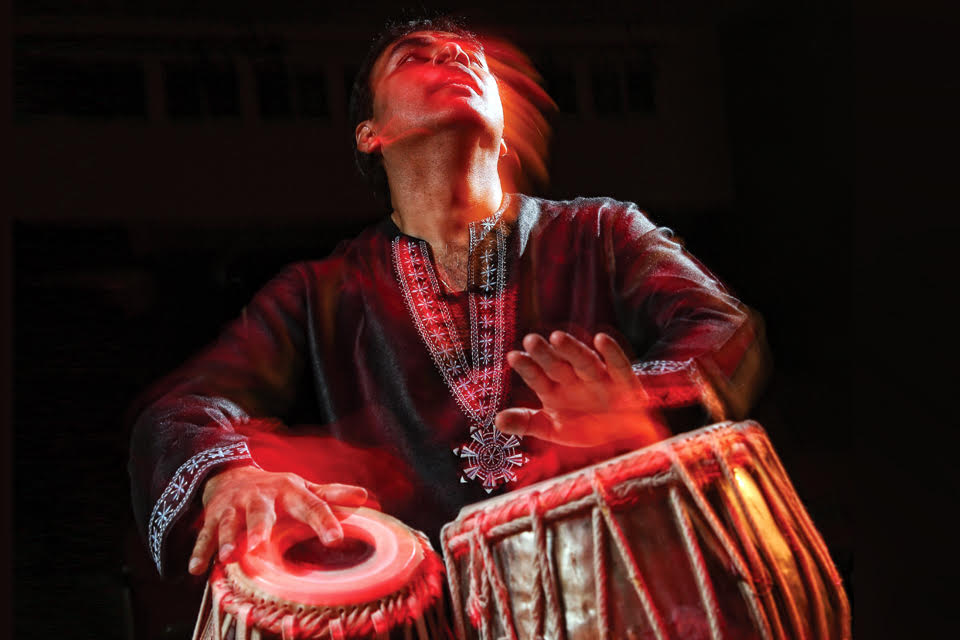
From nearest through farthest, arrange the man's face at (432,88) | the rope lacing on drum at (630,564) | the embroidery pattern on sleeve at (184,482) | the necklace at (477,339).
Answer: the rope lacing on drum at (630,564), the embroidery pattern on sleeve at (184,482), the necklace at (477,339), the man's face at (432,88)

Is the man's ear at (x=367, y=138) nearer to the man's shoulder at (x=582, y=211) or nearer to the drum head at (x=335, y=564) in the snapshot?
the man's shoulder at (x=582, y=211)

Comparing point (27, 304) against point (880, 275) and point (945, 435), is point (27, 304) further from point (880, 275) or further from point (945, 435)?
point (945, 435)

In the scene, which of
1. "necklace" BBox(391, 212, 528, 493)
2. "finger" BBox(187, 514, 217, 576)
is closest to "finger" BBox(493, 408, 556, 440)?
"necklace" BBox(391, 212, 528, 493)

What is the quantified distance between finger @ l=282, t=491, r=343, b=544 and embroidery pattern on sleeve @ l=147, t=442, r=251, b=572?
0.48 ft

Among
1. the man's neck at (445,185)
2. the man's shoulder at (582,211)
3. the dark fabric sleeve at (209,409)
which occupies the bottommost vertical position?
the dark fabric sleeve at (209,409)

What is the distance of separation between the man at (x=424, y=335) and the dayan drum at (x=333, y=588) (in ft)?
0.28

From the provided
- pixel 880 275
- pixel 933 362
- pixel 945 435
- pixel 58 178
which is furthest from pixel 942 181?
pixel 58 178

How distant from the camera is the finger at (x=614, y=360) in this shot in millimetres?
1301

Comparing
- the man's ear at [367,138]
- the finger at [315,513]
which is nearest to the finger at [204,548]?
the finger at [315,513]

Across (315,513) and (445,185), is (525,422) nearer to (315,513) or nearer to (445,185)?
(315,513)

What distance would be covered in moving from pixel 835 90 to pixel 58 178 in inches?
64.8

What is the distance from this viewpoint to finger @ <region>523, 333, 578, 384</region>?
130 cm

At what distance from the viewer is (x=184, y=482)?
1.48 m

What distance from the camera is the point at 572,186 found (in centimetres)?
184
